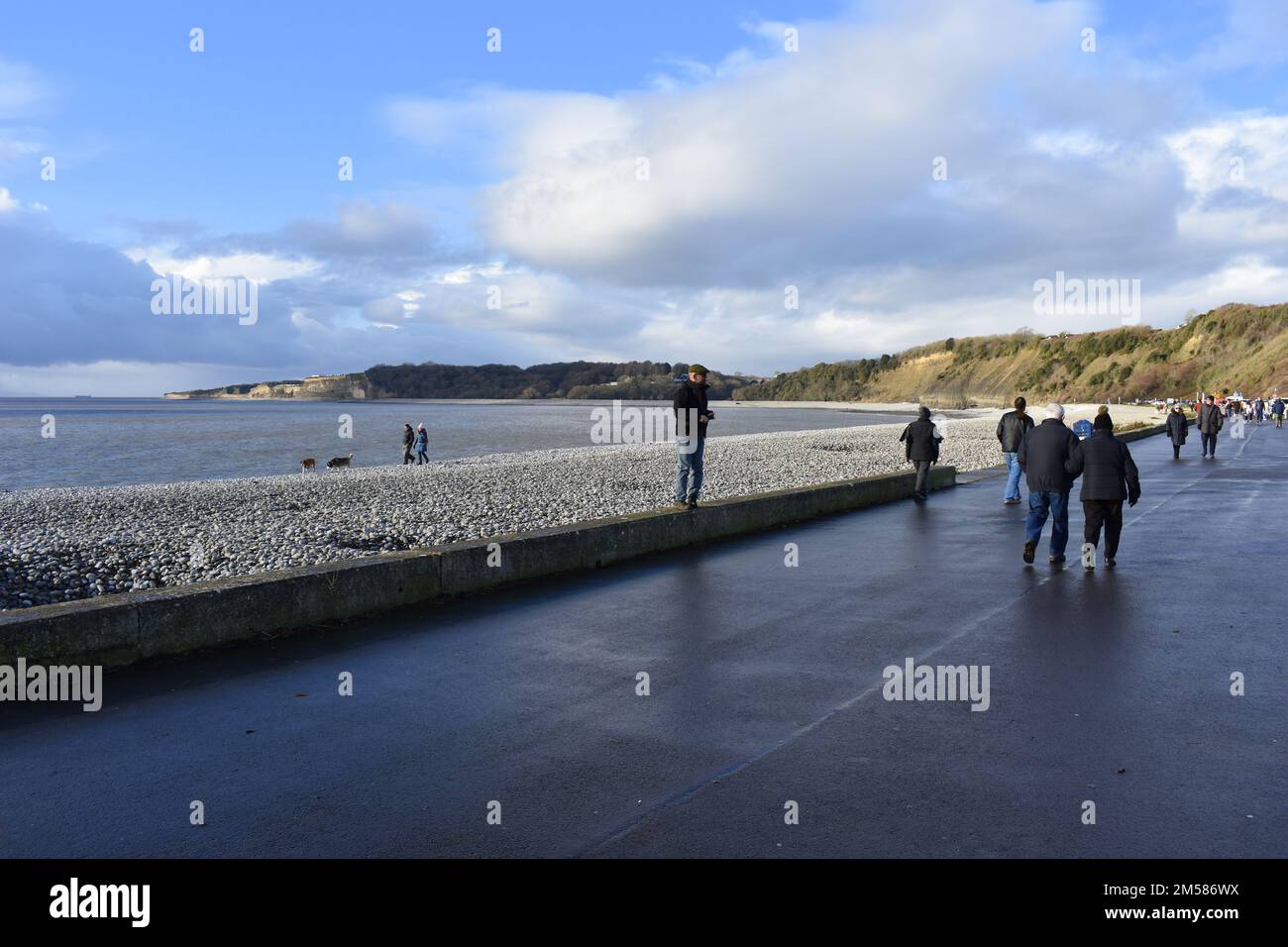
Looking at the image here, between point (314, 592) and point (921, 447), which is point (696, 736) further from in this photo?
point (921, 447)

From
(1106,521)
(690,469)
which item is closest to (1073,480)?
(1106,521)

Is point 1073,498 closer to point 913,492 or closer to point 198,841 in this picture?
point 913,492

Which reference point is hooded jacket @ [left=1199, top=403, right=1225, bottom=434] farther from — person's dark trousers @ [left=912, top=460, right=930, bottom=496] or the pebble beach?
person's dark trousers @ [left=912, top=460, right=930, bottom=496]

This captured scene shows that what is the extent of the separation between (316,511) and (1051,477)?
58.3 feet

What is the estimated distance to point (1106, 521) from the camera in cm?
1025

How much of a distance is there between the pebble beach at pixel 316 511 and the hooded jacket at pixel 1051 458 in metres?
7.35

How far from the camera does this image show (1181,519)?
14.2 meters

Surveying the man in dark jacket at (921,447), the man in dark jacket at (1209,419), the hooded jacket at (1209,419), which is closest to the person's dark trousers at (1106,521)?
the man in dark jacket at (921,447)

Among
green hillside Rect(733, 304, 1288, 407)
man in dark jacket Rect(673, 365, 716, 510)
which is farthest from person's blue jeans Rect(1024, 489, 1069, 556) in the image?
green hillside Rect(733, 304, 1288, 407)

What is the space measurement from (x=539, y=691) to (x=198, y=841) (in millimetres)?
2355

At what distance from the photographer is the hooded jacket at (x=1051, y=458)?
405 inches

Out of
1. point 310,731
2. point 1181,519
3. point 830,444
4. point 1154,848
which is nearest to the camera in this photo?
point 1154,848

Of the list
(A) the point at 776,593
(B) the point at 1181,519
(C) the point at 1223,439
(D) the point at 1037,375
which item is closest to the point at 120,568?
(A) the point at 776,593

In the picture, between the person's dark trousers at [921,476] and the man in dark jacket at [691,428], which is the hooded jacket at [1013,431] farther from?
the man in dark jacket at [691,428]
